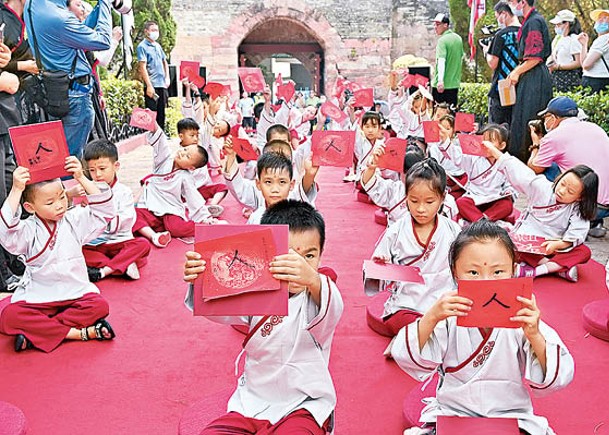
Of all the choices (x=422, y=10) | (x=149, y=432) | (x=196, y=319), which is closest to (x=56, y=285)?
(x=196, y=319)

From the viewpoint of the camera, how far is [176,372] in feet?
8.39

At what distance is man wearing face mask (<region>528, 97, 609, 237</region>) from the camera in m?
4.07

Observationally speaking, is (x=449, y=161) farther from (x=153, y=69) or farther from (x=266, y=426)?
(x=153, y=69)

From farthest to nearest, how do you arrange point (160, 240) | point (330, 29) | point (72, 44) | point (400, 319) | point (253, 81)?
1. point (330, 29)
2. point (253, 81)
3. point (160, 240)
4. point (72, 44)
5. point (400, 319)

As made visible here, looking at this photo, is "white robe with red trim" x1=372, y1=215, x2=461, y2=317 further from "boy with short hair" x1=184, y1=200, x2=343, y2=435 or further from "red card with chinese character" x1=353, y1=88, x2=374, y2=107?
"red card with chinese character" x1=353, y1=88, x2=374, y2=107

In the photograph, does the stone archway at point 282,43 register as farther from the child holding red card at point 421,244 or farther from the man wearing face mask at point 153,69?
the child holding red card at point 421,244

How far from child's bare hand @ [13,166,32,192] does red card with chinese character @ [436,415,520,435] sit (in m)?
1.86

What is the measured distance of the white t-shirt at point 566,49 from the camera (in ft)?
23.3

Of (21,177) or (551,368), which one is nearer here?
(551,368)

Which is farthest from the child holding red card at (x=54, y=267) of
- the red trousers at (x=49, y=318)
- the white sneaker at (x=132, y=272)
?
the white sneaker at (x=132, y=272)

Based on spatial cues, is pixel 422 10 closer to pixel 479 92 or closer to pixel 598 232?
pixel 479 92

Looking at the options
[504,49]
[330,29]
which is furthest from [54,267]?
[330,29]

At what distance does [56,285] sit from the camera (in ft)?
9.37

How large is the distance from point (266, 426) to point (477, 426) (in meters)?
0.60
